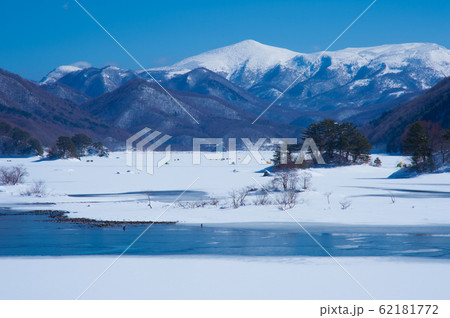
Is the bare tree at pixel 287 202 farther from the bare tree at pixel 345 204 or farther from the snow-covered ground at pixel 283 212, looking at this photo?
the bare tree at pixel 345 204

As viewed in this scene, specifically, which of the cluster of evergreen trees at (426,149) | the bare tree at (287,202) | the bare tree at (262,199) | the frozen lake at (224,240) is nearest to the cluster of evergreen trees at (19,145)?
the cluster of evergreen trees at (426,149)

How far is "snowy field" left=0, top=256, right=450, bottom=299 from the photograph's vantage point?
11.3 m

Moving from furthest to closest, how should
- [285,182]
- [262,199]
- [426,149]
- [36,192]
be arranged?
1. [426,149]
2. [36,192]
3. [285,182]
4. [262,199]

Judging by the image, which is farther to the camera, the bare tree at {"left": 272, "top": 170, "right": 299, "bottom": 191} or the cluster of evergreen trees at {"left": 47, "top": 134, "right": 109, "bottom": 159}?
the cluster of evergreen trees at {"left": 47, "top": 134, "right": 109, "bottom": 159}

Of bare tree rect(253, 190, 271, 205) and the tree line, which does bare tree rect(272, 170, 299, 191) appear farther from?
the tree line

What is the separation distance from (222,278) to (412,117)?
12654cm

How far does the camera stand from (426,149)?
46.5 m

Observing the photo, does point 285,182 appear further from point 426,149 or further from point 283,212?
point 426,149

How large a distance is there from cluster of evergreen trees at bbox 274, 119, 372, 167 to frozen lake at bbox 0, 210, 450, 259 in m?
37.0

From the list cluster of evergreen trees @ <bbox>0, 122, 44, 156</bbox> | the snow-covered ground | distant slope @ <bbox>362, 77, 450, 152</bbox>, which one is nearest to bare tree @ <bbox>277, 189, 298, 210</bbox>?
the snow-covered ground

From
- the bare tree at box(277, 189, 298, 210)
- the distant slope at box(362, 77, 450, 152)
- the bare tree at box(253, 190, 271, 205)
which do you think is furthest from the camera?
the distant slope at box(362, 77, 450, 152)

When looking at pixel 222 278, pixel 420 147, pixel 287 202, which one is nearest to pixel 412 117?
pixel 420 147

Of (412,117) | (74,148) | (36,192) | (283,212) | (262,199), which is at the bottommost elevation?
(283,212)
